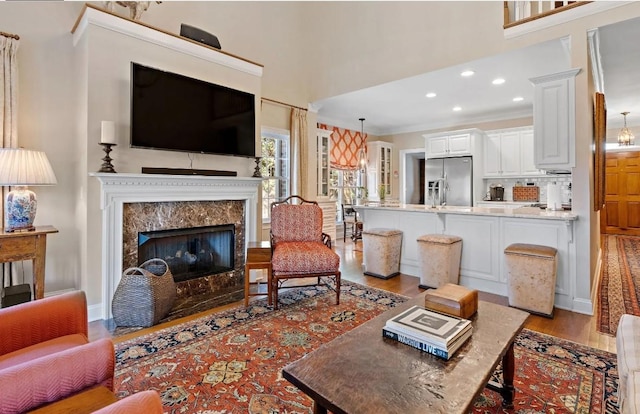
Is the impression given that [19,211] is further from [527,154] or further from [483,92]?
[527,154]

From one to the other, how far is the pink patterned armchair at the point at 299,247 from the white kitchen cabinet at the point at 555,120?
2.32 metres

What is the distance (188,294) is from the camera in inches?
133

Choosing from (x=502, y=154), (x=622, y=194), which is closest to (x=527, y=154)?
(x=502, y=154)

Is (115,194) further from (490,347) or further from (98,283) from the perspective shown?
(490,347)

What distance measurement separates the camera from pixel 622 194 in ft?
26.1

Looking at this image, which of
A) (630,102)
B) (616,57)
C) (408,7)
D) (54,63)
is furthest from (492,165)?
(54,63)

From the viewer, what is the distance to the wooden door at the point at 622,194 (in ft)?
25.6

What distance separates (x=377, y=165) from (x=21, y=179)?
22.2ft

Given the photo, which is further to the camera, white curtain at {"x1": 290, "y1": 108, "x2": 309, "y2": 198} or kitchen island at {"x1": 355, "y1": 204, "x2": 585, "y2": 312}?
white curtain at {"x1": 290, "y1": 108, "x2": 309, "y2": 198}

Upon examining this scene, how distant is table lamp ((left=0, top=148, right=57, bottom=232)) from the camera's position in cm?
238

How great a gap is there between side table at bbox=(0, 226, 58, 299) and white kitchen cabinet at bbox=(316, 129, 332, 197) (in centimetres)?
457

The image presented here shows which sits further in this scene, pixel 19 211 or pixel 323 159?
pixel 323 159

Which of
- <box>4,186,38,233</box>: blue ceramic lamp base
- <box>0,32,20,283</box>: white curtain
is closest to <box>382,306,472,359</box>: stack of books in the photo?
<box>4,186,38,233</box>: blue ceramic lamp base

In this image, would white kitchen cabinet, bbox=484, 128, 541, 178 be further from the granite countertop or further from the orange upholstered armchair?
the orange upholstered armchair
